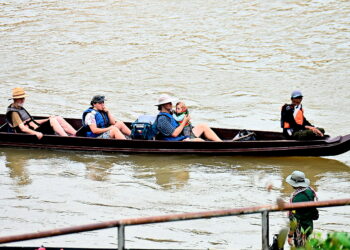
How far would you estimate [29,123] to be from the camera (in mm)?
13102

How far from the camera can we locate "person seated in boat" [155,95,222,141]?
11.7 metres

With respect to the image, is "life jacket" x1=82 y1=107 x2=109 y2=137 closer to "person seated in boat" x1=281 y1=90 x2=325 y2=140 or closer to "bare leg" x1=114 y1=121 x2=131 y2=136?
"bare leg" x1=114 y1=121 x2=131 y2=136

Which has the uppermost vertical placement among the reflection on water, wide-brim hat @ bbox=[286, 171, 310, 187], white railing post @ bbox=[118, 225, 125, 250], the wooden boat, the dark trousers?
the dark trousers

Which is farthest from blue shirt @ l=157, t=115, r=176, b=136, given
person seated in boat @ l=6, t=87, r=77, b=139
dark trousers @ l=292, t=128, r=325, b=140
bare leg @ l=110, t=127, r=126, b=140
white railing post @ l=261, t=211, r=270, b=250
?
white railing post @ l=261, t=211, r=270, b=250

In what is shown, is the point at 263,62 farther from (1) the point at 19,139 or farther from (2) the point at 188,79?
(1) the point at 19,139

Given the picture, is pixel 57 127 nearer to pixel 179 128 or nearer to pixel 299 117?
pixel 179 128

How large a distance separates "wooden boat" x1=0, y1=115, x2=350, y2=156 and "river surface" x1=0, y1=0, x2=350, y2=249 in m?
0.17

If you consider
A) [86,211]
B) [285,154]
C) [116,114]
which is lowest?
[86,211]

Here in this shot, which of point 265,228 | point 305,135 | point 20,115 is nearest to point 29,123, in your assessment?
point 20,115

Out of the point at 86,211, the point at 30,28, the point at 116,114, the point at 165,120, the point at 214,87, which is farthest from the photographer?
the point at 30,28

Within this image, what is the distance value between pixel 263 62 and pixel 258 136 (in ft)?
30.3

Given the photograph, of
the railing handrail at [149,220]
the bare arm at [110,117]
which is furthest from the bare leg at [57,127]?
the railing handrail at [149,220]

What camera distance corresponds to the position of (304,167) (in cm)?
Result: 1234

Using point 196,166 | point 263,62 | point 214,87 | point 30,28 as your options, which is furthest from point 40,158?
point 30,28
